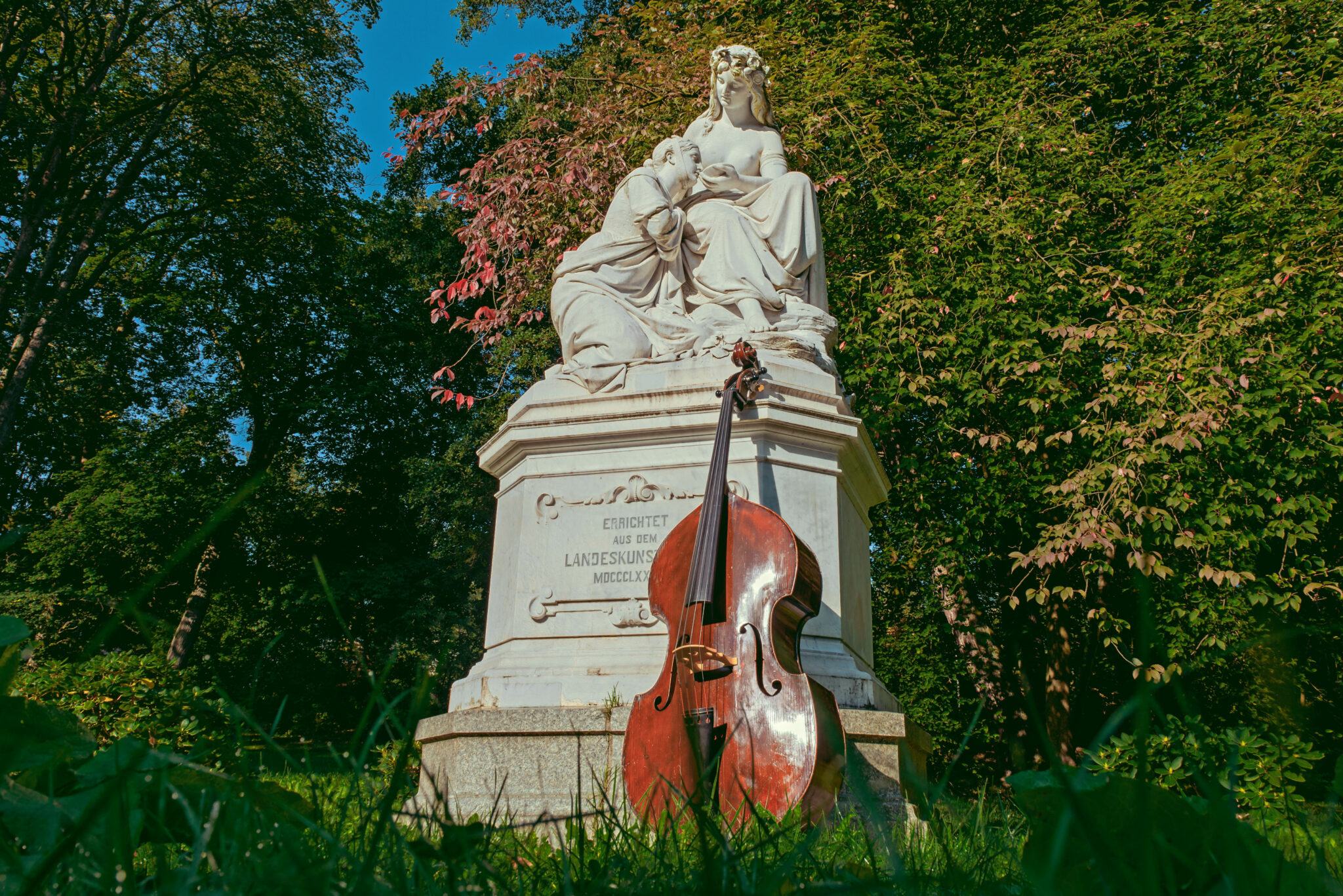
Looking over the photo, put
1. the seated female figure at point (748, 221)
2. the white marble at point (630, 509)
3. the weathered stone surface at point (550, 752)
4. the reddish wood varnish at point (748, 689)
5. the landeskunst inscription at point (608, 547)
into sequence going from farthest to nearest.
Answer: the seated female figure at point (748, 221) < the landeskunst inscription at point (608, 547) < the white marble at point (630, 509) < the weathered stone surface at point (550, 752) < the reddish wood varnish at point (748, 689)

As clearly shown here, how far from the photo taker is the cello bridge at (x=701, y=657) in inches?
119

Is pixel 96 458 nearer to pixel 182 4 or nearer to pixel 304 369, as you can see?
pixel 304 369

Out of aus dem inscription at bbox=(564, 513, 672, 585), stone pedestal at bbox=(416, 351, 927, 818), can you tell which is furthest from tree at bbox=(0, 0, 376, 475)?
aus dem inscription at bbox=(564, 513, 672, 585)

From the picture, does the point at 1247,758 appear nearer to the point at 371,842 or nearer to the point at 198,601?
the point at 371,842

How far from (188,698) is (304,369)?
18366mm

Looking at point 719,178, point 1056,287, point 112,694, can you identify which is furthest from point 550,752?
point 1056,287

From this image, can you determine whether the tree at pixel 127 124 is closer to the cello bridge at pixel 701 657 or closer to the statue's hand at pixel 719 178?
the statue's hand at pixel 719 178

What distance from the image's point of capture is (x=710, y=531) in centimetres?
337

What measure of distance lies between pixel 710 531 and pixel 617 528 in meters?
1.49

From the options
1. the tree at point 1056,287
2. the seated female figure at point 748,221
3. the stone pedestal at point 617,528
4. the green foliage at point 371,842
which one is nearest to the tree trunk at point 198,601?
the tree at point 1056,287

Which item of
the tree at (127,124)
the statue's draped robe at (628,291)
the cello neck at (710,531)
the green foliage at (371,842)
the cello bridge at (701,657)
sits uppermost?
the tree at (127,124)

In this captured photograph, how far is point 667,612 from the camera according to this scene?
341 centimetres

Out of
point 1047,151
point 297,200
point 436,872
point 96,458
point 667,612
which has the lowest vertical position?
point 436,872

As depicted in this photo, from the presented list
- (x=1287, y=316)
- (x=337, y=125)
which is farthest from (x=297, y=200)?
(x=1287, y=316)
